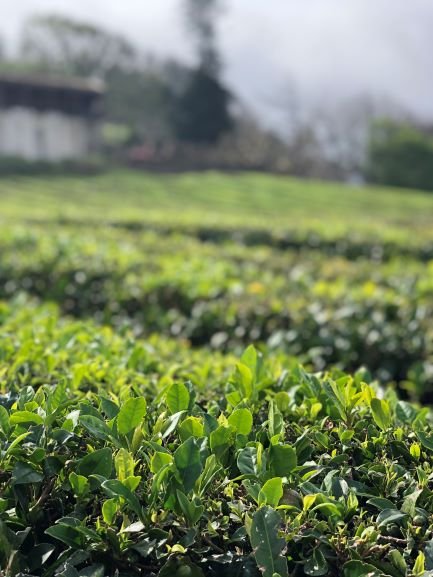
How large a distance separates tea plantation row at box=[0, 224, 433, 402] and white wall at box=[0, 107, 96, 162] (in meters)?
29.0

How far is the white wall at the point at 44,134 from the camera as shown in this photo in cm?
3506

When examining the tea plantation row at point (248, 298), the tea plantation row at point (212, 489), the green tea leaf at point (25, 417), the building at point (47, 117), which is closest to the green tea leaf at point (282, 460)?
the tea plantation row at point (212, 489)

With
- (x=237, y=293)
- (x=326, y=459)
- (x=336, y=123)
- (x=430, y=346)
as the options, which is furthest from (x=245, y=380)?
(x=336, y=123)

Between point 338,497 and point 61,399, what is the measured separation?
2.55ft

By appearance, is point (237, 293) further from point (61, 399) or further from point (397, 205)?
point (397, 205)

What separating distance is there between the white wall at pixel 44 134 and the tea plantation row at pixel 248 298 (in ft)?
95.1

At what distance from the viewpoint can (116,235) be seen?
29.8 feet

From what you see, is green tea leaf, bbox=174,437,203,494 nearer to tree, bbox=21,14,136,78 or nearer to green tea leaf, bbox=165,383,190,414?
green tea leaf, bbox=165,383,190,414

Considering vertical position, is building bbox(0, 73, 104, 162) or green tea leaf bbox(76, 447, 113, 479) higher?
building bbox(0, 73, 104, 162)

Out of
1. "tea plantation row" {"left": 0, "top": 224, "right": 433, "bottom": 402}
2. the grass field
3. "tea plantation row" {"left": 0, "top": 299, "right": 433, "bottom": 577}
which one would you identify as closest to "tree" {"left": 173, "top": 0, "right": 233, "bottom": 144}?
"tea plantation row" {"left": 0, "top": 224, "right": 433, "bottom": 402}

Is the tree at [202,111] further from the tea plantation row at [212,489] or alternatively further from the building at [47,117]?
the tea plantation row at [212,489]

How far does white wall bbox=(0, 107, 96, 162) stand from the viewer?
35.1 m

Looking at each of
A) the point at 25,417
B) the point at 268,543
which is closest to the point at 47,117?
the point at 25,417

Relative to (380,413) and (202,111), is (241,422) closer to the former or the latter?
(380,413)
